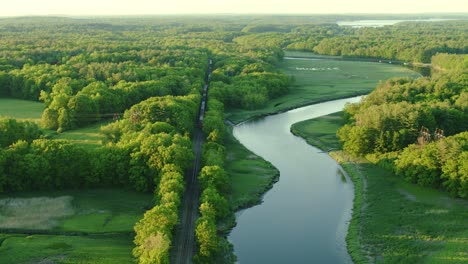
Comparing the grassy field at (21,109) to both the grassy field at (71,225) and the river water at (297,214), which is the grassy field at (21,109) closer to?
the grassy field at (71,225)

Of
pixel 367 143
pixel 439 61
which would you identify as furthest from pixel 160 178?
pixel 439 61

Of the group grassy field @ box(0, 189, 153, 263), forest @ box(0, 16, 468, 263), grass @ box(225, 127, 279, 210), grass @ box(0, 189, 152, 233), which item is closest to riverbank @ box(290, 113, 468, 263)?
forest @ box(0, 16, 468, 263)

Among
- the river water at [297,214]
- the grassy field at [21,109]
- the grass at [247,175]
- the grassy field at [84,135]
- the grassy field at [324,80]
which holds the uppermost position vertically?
the grassy field at [324,80]

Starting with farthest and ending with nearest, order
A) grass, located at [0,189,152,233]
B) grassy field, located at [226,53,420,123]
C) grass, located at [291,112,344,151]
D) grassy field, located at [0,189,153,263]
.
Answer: grassy field, located at [226,53,420,123] < grass, located at [291,112,344,151] < grass, located at [0,189,152,233] < grassy field, located at [0,189,153,263]

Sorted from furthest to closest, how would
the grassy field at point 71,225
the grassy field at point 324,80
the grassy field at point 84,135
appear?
the grassy field at point 324,80 → the grassy field at point 84,135 → the grassy field at point 71,225

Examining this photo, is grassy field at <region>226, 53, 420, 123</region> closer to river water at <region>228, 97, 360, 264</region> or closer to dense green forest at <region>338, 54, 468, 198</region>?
dense green forest at <region>338, 54, 468, 198</region>

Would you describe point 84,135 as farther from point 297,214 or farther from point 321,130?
point 297,214

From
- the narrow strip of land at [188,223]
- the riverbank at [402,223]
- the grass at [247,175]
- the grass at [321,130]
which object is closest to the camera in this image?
the narrow strip of land at [188,223]

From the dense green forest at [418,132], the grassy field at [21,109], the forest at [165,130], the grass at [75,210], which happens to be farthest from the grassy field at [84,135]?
the dense green forest at [418,132]
